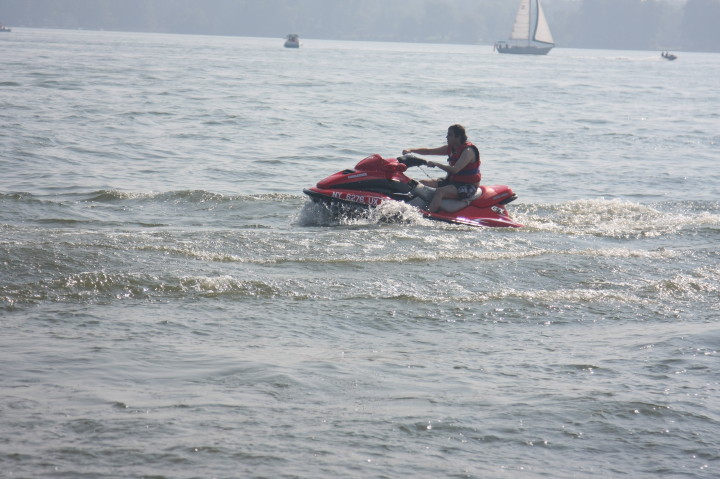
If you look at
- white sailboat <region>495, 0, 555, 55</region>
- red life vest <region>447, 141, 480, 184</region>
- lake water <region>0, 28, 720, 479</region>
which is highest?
white sailboat <region>495, 0, 555, 55</region>

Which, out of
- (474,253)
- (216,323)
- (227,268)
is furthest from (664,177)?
(216,323)

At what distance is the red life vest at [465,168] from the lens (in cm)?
1054

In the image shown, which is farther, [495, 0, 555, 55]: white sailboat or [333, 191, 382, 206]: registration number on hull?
[495, 0, 555, 55]: white sailboat

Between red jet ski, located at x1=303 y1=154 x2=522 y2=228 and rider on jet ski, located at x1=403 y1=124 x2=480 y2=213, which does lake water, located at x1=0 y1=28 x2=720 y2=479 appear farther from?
rider on jet ski, located at x1=403 y1=124 x2=480 y2=213

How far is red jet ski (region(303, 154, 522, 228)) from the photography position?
10.1 metres

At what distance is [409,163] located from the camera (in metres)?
10.4

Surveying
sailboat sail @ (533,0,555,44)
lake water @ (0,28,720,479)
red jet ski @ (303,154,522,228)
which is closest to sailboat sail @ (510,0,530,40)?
sailboat sail @ (533,0,555,44)

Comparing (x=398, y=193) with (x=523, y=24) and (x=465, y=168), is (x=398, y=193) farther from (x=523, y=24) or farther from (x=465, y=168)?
(x=523, y=24)

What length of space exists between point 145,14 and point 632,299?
185921mm

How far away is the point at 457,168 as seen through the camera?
1048 cm

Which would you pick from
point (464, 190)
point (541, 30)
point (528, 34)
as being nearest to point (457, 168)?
point (464, 190)

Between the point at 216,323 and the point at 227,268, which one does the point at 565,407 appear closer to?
the point at 216,323

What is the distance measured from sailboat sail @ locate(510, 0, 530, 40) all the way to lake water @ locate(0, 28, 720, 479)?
3410 inches

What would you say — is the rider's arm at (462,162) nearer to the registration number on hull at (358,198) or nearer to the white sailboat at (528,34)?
the registration number on hull at (358,198)
